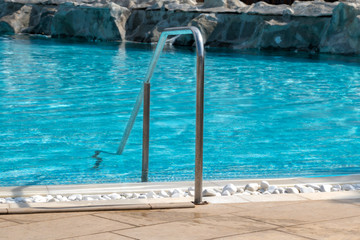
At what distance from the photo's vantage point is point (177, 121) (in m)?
8.63

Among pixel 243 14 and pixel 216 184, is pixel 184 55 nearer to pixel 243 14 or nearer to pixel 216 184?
pixel 243 14

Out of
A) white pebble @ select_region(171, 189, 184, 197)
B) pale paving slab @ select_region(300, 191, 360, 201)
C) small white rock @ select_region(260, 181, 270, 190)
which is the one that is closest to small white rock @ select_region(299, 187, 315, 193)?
small white rock @ select_region(260, 181, 270, 190)

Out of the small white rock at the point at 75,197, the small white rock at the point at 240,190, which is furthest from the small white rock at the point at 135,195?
the small white rock at the point at 240,190

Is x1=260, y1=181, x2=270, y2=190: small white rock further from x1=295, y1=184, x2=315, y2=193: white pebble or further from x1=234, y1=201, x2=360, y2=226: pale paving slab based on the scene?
x1=234, y1=201, x2=360, y2=226: pale paving slab

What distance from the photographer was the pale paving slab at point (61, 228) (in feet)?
8.82

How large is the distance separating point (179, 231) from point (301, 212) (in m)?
0.77

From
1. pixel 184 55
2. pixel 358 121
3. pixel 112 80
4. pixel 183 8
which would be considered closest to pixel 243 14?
pixel 183 8

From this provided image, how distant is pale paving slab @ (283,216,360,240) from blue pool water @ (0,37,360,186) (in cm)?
264

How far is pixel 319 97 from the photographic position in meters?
11.2

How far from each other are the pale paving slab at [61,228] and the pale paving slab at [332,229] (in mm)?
807

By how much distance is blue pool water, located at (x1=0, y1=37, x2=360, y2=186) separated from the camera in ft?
20.2

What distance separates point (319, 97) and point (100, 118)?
440cm

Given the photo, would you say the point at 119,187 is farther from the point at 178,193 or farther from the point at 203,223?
the point at 203,223

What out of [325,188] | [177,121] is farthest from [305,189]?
[177,121]
